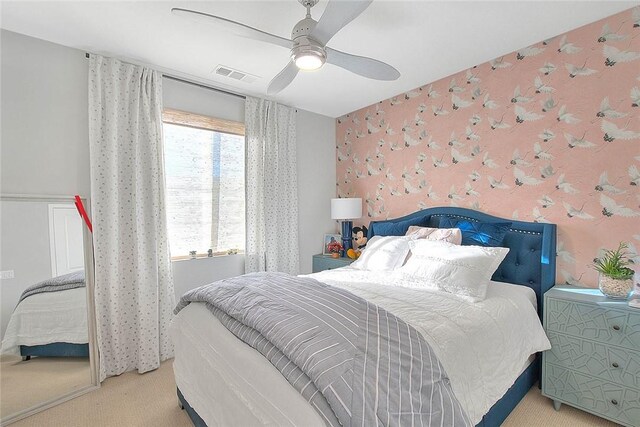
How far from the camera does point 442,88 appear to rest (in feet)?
9.64

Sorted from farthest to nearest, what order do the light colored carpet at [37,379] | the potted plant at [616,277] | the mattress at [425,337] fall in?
the light colored carpet at [37,379] → the potted plant at [616,277] → the mattress at [425,337]

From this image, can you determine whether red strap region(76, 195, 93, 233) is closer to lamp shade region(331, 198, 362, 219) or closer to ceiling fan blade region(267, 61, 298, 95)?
ceiling fan blade region(267, 61, 298, 95)

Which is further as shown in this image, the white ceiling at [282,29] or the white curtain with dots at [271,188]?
the white curtain with dots at [271,188]

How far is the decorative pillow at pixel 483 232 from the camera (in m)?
2.46

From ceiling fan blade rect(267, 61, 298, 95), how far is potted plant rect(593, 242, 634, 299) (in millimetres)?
2385

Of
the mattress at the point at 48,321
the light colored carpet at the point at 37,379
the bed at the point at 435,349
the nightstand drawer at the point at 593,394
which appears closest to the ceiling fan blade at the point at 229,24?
the bed at the point at 435,349

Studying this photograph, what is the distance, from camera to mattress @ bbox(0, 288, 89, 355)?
2002mm

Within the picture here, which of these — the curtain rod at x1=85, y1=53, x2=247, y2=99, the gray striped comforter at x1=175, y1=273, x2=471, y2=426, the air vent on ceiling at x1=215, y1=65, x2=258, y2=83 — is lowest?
the gray striped comforter at x1=175, y1=273, x2=471, y2=426

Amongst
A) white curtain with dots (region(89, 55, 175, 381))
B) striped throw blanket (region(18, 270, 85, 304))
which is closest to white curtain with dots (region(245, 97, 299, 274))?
white curtain with dots (region(89, 55, 175, 381))

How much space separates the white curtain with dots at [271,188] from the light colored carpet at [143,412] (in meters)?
1.40

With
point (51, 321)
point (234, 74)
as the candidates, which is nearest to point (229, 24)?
point (234, 74)

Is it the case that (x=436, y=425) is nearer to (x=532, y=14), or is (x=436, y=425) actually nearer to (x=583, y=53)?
(x=532, y=14)

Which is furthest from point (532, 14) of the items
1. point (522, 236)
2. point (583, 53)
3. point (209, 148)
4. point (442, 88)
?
point (209, 148)

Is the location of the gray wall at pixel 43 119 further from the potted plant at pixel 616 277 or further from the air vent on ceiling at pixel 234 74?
the potted plant at pixel 616 277
